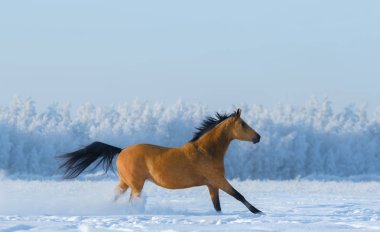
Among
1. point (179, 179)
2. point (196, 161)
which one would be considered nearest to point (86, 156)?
point (179, 179)

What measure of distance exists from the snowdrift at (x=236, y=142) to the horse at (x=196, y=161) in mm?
42801

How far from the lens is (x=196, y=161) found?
1097 centimetres

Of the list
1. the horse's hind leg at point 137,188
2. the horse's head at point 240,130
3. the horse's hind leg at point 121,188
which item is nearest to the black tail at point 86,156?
the horse's hind leg at point 121,188

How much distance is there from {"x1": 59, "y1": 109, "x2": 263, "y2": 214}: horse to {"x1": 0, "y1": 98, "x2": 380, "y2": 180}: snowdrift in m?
42.8

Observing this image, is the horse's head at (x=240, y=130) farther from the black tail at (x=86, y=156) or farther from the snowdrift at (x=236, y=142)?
A: the snowdrift at (x=236, y=142)

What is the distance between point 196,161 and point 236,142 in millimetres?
44724

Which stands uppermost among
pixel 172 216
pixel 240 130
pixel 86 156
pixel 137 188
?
pixel 240 130

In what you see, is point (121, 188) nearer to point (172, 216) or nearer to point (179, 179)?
point (179, 179)

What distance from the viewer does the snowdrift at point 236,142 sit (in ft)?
186

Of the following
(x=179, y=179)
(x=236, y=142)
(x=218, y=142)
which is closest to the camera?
(x=179, y=179)

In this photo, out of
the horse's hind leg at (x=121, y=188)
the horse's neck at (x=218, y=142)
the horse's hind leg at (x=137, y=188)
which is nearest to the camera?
the horse's neck at (x=218, y=142)

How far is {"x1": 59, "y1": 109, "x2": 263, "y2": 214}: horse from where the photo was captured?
10945 mm

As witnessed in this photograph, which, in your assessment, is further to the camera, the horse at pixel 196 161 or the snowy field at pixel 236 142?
the snowy field at pixel 236 142

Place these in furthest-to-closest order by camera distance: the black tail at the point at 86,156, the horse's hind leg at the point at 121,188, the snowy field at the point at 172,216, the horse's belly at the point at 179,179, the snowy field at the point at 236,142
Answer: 1. the snowy field at the point at 236,142
2. the black tail at the point at 86,156
3. the horse's hind leg at the point at 121,188
4. the horse's belly at the point at 179,179
5. the snowy field at the point at 172,216
